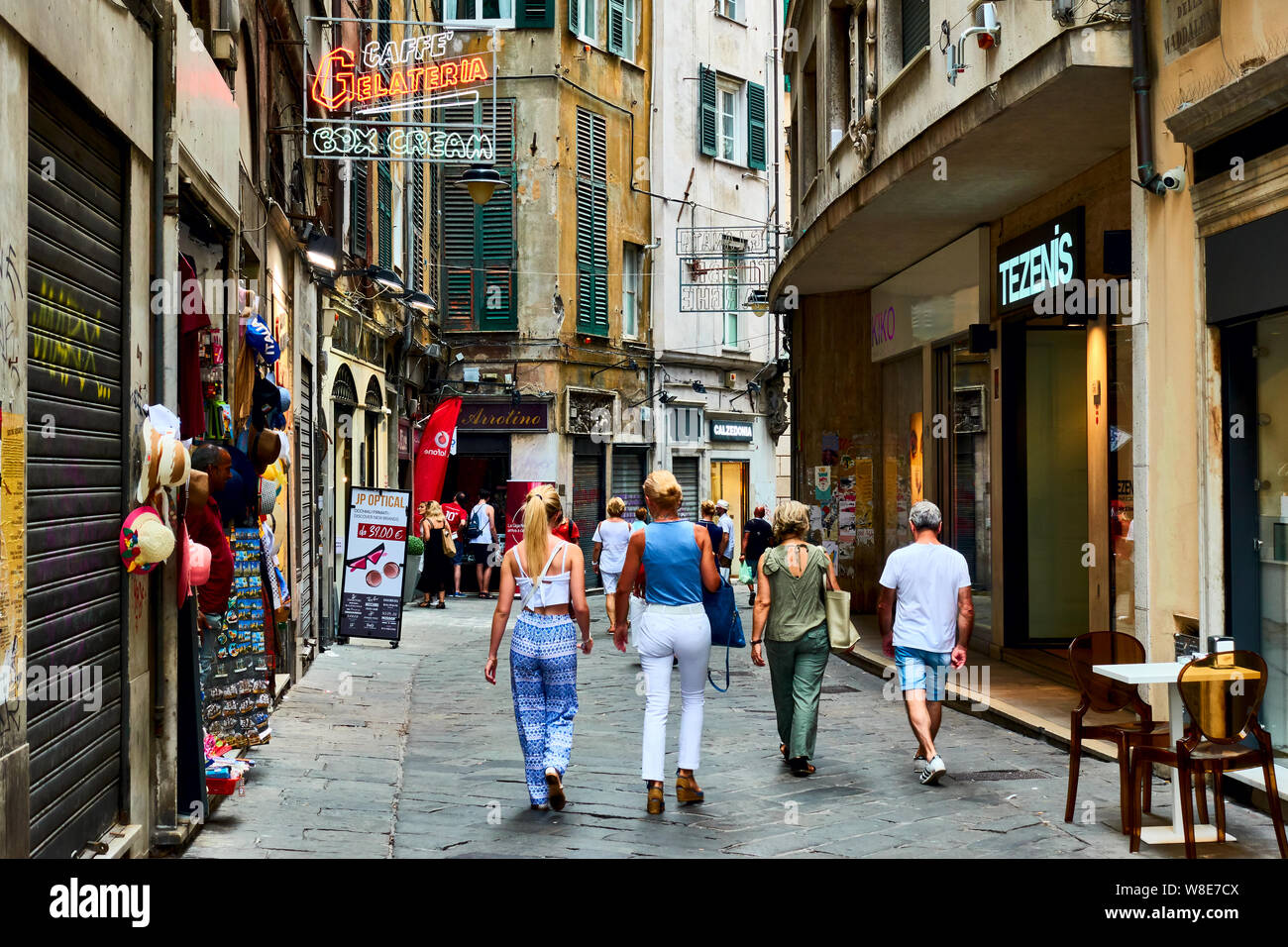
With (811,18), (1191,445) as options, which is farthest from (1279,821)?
(811,18)

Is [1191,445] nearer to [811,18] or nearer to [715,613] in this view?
[715,613]

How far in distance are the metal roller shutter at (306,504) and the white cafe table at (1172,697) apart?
8519 mm

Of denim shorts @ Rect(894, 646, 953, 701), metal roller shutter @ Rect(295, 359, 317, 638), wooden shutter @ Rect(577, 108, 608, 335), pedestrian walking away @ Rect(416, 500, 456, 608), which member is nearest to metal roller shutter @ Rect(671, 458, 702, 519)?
wooden shutter @ Rect(577, 108, 608, 335)

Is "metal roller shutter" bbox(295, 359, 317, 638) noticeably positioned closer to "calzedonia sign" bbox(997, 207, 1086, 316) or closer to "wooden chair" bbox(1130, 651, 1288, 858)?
"calzedonia sign" bbox(997, 207, 1086, 316)

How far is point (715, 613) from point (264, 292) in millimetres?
4956

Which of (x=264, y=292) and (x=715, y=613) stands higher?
(x=264, y=292)

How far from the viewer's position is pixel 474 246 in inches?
1063

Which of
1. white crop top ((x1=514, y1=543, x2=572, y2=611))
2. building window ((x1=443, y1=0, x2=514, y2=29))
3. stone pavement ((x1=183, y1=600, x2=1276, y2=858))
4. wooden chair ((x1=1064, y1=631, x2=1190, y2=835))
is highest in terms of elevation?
building window ((x1=443, y1=0, x2=514, y2=29))

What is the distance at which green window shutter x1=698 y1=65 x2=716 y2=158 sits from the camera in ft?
101

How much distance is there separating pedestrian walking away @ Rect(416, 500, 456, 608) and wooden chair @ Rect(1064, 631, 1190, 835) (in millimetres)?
15019

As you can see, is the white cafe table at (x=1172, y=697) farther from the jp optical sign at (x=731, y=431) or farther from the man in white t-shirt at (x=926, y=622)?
the jp optical sign at (x=731, y=431)

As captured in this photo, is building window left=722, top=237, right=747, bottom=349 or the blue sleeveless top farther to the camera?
building window left=722, top=237, right=747, bottom=349
